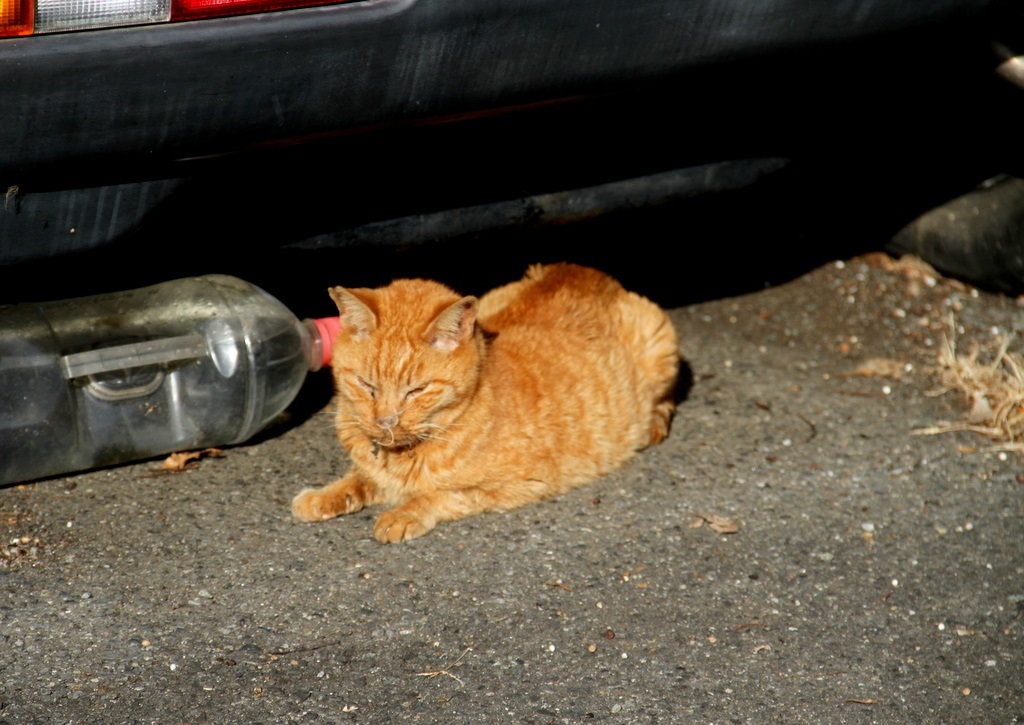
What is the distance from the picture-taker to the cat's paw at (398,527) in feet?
10.9

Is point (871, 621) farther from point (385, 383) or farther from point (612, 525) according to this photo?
point (385, 383)

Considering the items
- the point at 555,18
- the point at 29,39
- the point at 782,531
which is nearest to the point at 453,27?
the point at 555,18

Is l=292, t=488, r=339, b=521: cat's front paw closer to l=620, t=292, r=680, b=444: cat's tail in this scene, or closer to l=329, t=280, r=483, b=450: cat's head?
l=329, t=280, r=483, b=450: cat's head

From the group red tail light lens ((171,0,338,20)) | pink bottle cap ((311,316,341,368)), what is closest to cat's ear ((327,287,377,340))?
pink bottle cap ((311,316,341,368))

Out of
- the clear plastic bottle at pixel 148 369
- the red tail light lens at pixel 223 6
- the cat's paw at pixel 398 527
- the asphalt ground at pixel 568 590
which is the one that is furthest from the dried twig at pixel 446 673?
the red tail light lens at pixel 223 6

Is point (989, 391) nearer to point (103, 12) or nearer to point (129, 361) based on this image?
point (129, 361)

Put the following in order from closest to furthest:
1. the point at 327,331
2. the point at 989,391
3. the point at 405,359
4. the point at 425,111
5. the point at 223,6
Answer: the point at 223,6, the point at 425,111, the point at 405,359, the point at 327,331, the point at 989,391

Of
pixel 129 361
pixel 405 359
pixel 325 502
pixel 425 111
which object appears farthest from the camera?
pixel 129 361

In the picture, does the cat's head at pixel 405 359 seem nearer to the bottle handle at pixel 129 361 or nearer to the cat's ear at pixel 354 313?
the cat's ear at pixel 354 313

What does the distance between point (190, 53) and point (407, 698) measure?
1720 millimetres

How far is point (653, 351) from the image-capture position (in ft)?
13.7

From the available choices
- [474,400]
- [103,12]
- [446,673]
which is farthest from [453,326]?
[103,12]

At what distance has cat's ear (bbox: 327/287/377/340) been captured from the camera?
3289 millimetres

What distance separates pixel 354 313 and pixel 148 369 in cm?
88
